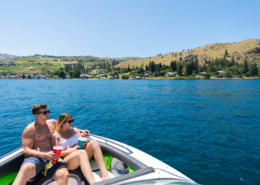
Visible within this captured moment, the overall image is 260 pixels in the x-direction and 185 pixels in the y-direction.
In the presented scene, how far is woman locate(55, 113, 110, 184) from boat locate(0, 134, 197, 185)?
418 mm

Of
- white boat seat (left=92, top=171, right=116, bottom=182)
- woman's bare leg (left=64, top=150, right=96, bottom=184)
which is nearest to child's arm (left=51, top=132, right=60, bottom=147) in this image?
woman's bare leg (left=64, top=150, right=96, bottom=184)

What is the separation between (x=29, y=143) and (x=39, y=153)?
1.36 ft

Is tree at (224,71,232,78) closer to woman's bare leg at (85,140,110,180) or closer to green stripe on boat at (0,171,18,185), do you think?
woman's bare leg at (85,140,110,180)

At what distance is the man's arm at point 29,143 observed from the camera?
4180mm

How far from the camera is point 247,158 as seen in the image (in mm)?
8328

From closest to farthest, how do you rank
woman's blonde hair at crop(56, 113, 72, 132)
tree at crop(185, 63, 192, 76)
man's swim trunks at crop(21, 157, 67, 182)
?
1. man's swim trunks at crop(21, 157, 67, 182)
2. woman's blonde hair at crop(56, 113, 72, 132)
3. tree at crop(185, 63, 192, 76)

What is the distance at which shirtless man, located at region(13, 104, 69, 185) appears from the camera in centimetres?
384

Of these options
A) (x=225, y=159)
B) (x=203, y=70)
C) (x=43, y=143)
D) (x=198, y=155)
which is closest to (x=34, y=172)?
(x=43, y=143)

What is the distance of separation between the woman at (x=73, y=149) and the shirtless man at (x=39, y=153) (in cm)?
23

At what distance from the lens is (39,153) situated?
4.16 metres

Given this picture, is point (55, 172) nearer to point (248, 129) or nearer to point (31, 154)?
point (31, 154)

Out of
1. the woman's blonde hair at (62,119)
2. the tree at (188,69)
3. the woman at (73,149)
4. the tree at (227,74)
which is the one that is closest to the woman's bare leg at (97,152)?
the woman at (73,149)

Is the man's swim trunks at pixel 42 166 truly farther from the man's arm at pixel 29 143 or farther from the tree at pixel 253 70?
the tree at pixel 253 70

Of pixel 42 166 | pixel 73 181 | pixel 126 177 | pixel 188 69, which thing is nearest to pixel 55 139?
pixel 42 166
